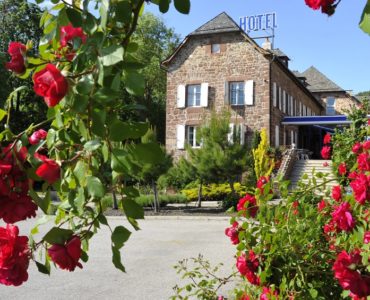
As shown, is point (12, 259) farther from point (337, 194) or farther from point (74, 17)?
point (337, 194)

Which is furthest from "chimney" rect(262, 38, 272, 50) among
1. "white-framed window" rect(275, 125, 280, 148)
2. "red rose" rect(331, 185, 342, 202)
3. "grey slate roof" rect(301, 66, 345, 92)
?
"red rose" rect(331, 185, 342, 202)

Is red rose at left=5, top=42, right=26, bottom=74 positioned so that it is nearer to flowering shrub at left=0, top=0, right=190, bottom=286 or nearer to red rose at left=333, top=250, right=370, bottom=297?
flowering shrub at left=0, top=0, right=190, bottom=286

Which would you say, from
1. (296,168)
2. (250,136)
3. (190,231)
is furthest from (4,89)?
(190,231)

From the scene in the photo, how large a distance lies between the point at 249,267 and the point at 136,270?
4.85m

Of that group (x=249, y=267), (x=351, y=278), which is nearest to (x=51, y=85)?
(x=351, y=278)

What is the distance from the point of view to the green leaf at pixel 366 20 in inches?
33.9

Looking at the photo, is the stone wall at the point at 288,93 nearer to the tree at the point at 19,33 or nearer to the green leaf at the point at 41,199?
the tree at the point at 19,33

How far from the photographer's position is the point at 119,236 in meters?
1.00

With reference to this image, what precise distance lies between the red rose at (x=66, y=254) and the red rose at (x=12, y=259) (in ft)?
0.39

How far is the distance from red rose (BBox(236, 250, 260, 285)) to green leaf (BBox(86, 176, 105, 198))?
5.39ft

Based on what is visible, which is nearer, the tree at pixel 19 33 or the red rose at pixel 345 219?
the red rose at pixel 345 219

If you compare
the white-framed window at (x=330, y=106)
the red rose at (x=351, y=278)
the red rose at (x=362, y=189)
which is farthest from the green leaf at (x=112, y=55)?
the white-framed window at (x=330, y=106)

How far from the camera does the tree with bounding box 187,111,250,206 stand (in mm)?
15422

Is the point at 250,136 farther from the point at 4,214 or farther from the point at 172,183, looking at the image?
the point at 4,214
